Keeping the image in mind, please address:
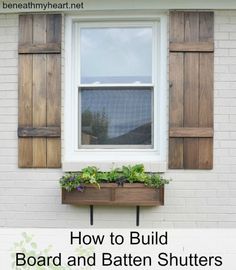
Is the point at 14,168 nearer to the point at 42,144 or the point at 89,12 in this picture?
the point at 42,144

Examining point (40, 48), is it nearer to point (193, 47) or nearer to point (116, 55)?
point (116, 55)

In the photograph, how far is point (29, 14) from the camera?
9.57 feet

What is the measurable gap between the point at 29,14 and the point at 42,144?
1.15 meters

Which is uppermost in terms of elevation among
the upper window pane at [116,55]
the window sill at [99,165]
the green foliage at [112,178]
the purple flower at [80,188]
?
the upper window pane at [116,55]

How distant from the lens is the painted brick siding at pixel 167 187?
2850mm

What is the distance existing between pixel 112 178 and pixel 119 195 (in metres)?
0.15

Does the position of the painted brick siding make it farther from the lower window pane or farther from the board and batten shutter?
the lower window pane

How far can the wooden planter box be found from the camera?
8.95 feet

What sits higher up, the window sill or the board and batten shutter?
the board and batten shutter

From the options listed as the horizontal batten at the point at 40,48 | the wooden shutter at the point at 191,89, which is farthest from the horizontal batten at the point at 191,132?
the horizontal batten at the point at 40,48

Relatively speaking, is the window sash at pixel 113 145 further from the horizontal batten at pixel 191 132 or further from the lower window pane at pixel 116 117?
the horizontal batten at pixel 191 132

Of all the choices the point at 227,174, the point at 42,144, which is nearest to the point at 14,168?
the point at 42,144

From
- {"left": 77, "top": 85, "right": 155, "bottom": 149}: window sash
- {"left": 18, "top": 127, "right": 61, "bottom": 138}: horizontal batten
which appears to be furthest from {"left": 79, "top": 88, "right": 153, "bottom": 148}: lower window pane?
{"left": 18, "top": 127, "right": 61, "bottom": 138}: horizontal batten

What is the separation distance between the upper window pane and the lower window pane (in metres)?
0.12
